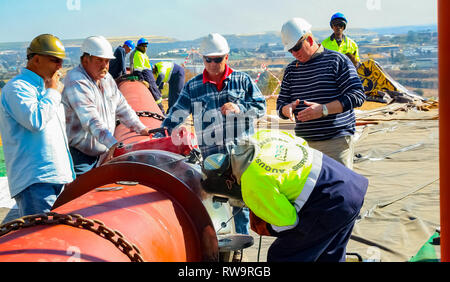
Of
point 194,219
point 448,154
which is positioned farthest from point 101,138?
point 448,154

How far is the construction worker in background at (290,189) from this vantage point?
243 centimetres

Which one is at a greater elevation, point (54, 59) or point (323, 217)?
point (54, 59)

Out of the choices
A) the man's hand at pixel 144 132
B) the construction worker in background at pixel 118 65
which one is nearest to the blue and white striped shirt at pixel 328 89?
the man's hand at pixel 144 132

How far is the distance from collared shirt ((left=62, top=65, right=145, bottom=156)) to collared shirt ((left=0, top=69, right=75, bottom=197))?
17.7 inches

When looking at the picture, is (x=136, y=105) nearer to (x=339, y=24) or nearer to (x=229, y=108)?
(x=229, y=108)

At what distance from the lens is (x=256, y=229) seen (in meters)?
2.62

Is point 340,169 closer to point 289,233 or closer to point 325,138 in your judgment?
point 289,233

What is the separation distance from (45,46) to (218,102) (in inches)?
51.2

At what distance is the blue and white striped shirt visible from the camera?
3736 millimetres

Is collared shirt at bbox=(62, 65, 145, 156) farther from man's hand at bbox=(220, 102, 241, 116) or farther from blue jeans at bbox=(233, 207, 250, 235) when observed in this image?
blue jeans at bbox=(233, 207, 250, 235)

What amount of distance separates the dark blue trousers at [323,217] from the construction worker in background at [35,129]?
134cm

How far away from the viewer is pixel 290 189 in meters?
2.47

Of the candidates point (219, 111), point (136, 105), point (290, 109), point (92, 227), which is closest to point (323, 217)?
point (92, 227)

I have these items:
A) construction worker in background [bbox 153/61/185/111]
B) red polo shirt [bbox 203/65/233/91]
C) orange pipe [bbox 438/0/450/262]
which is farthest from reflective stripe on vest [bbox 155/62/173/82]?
orange pipe [bbox 438/0/450/262]
